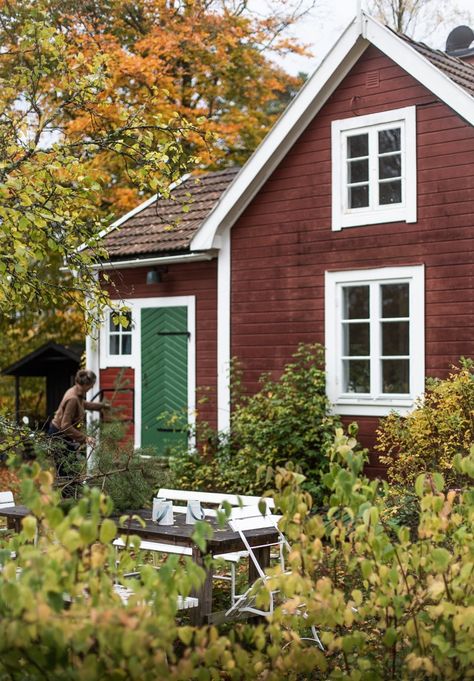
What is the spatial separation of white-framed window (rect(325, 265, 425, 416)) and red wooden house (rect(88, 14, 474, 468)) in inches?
0.7

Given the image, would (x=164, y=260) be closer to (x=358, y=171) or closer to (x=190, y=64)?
(x=358, y=171)

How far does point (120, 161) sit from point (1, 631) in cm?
1807

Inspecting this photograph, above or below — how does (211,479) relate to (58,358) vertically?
below

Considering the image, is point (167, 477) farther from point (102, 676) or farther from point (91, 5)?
point (91, 5)

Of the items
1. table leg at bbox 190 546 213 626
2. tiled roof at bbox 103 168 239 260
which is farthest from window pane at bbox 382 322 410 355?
table leg at bbox 190 546 213 626

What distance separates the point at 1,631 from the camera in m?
3.24

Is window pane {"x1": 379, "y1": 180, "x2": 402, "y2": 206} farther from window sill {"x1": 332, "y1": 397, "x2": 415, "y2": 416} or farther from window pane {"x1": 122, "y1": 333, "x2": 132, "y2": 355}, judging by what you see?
window pane {"x1": 122, "y1": 333, "x2": 132, "y2": 355}

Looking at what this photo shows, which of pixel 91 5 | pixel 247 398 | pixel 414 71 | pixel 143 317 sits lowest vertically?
pixel 247 398

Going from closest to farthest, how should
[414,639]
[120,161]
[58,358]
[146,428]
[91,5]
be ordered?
[414,639] < [146,428] < [58,358] < [120,161] < [91,5]

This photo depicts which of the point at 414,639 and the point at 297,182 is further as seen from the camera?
the point at 297,182

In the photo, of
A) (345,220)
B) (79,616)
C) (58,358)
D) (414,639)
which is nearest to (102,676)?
(79,616)

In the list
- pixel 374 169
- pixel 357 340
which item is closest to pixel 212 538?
pixel 357 340

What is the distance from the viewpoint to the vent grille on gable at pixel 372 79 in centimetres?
1263

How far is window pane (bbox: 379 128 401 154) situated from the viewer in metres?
12.5
